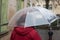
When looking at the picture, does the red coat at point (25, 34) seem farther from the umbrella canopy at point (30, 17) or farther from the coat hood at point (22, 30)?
the umbrella canopy at point (30, 17)

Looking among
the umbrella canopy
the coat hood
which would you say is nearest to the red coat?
the coat hood

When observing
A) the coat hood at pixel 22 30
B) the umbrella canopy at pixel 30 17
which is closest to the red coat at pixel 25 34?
the coat hood at pixel 22 30

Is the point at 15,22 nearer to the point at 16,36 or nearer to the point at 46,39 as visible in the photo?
the point at 16,36

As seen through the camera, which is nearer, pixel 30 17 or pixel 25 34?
pixel 25 34

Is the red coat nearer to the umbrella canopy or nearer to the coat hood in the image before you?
the coat hood

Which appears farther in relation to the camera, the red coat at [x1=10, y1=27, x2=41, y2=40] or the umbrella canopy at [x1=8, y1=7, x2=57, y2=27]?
the umbrella canopy at [x1=8, y1=7, x2=57, y2=27]

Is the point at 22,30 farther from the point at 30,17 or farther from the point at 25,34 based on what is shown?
the point at 30,17

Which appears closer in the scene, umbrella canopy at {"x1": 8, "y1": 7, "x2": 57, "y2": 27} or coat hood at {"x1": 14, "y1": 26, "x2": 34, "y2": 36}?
coat hood at {"x1": 14, "y1": 26, "x2": 34, "y2": 36}

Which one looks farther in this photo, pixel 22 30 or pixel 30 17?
pixel 30 17

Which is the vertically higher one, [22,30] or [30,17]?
[30,17]

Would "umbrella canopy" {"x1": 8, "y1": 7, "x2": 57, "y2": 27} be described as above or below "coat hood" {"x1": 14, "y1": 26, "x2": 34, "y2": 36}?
above

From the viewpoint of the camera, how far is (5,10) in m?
8.84

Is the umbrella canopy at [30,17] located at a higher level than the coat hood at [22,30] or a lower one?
higher

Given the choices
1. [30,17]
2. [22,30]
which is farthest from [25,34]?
[30,17]
